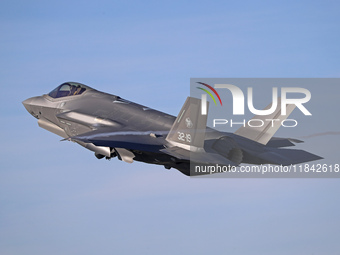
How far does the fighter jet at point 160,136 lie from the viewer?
3731cm

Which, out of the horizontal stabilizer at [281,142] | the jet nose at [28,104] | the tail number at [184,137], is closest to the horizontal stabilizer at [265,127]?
the horizontal stabilizer at [281,142]

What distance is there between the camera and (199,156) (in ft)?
121

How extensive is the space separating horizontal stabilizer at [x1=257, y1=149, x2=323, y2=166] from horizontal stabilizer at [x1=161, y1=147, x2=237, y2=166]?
2428 millimetres

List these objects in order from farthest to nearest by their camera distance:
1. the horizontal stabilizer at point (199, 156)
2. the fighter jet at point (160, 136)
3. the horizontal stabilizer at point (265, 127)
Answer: the horizontal stabilizer at point (265, 127) → the fighter jet at point (160, 136) → the horizontal stabilizer at point (199, 156)

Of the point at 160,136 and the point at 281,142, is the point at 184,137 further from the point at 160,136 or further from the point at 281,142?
the point at 281,142

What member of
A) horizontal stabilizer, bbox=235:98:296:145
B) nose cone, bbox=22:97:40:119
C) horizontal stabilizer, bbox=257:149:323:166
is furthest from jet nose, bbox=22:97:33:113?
horizontal stabilizer, bbox=257:149:323:166

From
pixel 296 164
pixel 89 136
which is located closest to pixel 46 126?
pixel 89 136

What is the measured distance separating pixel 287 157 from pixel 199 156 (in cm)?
476

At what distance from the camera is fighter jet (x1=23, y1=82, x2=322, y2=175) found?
3731cm

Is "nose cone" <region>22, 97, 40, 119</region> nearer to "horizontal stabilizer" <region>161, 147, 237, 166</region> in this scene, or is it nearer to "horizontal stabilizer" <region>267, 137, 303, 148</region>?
"horizontal stabilizer" <region>161, 147, 237, 166</region>

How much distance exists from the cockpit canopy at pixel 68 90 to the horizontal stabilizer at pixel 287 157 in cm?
1259

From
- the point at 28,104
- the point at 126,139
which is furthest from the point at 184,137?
the point at 28,104

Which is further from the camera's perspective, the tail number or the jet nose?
the jet nose

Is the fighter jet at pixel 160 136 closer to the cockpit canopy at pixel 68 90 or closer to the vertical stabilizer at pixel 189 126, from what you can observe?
the vertical stabilizer at pixel 189 126
